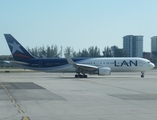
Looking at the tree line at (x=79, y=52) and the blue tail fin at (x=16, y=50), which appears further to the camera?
the tree line at (x=79, y=52)

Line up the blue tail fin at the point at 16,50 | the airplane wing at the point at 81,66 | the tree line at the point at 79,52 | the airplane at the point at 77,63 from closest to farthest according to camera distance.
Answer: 1. the airplane wing at the point at 81,66
2. the airplane at the point at 77,63
3. the blue tail fin at the point at 16,50
4. the tree line at the point at 79,52

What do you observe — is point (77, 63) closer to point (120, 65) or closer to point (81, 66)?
point (81, 66)

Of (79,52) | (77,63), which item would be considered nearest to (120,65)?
(77,63)

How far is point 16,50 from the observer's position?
159 ft

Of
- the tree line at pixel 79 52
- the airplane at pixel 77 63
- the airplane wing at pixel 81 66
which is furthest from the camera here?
the tree line at pixel 79 52

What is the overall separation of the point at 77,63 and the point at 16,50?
8.64 meters

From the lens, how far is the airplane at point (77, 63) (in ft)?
Answer: 155

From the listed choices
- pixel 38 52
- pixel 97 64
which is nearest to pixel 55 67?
pixel 97 64

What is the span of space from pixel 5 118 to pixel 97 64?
36947 millimetres

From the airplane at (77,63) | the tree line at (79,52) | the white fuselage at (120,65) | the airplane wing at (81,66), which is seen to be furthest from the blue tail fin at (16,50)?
the tree line at (79,52)

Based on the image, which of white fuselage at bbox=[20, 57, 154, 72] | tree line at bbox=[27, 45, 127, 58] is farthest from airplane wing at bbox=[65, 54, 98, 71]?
tree line at bbox=[27, 45, 127, 58]

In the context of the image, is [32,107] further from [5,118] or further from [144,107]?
[144,107]

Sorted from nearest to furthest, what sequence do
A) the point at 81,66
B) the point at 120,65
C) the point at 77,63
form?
the point at 81,66, the point at 120,65, the point at 77,63

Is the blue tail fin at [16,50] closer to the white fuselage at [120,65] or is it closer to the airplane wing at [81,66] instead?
the white fuselage at [120,65]
